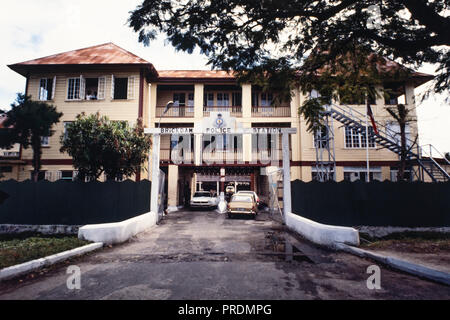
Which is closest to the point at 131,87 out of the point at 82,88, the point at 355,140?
the point at 82,88

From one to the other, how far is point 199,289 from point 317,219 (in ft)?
24.4

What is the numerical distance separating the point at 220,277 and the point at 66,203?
25.6 ft

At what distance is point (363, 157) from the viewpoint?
18062 mm

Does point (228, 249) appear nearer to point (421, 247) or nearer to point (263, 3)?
point (421, 247)

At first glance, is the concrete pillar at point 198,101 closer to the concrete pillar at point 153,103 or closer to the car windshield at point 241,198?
the concrete pillar at point 153,103

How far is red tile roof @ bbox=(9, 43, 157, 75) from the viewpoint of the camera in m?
17.6

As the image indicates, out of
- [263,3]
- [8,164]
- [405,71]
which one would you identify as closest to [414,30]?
[405,71]

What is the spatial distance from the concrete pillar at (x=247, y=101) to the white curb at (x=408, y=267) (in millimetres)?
14461

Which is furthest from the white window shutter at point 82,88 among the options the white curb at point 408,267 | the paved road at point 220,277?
the white curb at point 408,267

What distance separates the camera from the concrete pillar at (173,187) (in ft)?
61.9

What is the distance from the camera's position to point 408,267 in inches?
194

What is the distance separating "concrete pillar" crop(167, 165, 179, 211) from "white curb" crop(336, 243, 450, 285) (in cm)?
1428

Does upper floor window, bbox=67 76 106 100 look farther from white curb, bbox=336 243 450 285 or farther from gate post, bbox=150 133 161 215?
white curb, bbox=336 243 450 285

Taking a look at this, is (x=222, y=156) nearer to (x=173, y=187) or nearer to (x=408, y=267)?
(x=173, y=187)
